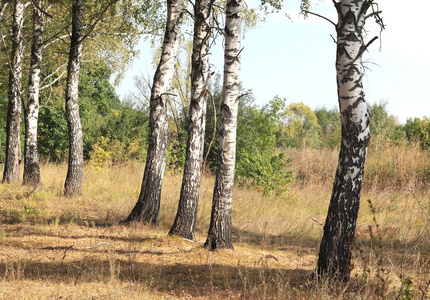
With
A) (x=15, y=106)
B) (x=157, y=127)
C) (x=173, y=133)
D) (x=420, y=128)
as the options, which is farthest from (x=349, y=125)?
(x=420, y=128)

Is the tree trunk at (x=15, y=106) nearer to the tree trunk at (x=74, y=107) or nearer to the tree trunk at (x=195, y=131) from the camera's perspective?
the tree trunk at (x=74, y=107)

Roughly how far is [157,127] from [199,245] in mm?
2763

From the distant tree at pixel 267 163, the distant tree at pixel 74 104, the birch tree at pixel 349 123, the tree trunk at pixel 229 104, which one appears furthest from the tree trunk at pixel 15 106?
the birch tree at pixel 349 123

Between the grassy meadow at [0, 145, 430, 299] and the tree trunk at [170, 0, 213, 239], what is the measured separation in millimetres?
428

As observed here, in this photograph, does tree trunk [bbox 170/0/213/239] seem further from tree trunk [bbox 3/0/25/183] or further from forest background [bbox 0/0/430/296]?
tree trunk [bbox 3/0/25/183]

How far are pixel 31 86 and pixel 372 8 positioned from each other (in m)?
11.0

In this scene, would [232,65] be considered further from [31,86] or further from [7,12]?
[7,12]

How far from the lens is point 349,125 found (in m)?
5.16

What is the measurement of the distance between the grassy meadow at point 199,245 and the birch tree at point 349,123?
31 cm

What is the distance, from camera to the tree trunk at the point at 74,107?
38.8ft

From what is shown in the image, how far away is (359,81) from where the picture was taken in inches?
203

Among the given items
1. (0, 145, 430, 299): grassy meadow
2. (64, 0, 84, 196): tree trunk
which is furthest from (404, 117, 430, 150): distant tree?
(64, 0, 84, 196): tree trunk

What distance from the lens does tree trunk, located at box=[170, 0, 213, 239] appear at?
25.3 ft

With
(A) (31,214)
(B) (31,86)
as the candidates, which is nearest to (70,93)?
(B) (31,86)
